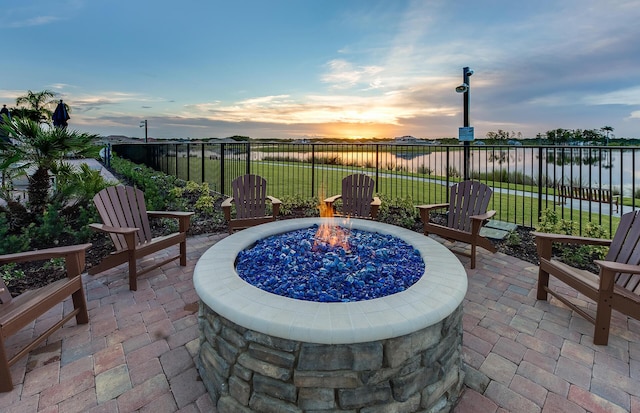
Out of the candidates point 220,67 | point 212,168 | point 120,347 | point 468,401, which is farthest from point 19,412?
point 212,168

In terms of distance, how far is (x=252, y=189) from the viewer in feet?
15.6

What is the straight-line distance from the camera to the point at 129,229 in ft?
9.98

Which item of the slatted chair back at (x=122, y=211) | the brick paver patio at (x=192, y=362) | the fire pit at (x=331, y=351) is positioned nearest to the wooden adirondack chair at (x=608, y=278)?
the brick paver patio at (x=192, y=362)

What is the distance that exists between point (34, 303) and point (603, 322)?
390 cm

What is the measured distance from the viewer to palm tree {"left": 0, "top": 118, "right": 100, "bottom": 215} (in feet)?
14.3

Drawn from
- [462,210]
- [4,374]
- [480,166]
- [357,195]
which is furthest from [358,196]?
[4,374]

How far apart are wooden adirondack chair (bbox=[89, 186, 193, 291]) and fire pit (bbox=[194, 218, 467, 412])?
1.63 metres

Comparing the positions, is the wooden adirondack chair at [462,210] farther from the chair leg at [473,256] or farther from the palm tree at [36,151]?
the palm tree at [36,151]

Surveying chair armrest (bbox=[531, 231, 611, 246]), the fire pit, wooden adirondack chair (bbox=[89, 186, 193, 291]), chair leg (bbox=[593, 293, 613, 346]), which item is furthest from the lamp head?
wooden adirondack chair (bbox=[89, 186, 193, 291])

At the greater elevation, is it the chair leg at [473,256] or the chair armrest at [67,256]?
the chair armrest at [67,256]

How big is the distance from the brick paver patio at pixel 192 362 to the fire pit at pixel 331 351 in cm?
26

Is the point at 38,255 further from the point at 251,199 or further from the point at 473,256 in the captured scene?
the point at 473,256

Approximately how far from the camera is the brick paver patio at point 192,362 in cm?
175

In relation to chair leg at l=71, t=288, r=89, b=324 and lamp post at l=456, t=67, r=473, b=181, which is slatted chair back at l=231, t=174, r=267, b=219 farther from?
lamp post at l=456, t=67, r=473, b=181
